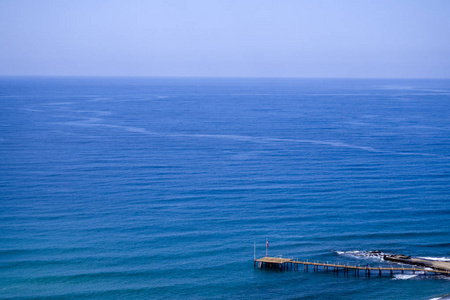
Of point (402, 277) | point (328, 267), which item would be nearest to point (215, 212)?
point (328, 267)

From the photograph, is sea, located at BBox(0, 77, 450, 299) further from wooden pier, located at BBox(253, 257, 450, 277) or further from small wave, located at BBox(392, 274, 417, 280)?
wooden pier, located at BBox(253, 257, 450, 277)

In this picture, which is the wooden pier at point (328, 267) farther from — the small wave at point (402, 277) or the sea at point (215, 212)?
the sea at point (215, 212)

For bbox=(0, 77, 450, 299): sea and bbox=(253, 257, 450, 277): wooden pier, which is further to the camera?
bbox=(253, 257, 450, 277): wooden pier

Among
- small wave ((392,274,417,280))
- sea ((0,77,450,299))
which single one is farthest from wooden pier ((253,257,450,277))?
sea ((0,77,450,299))

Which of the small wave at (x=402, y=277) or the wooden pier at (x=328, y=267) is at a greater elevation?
the wooden pier at (x=328, y=267)

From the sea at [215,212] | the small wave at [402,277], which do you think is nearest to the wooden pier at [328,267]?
the small wave at [402,277]

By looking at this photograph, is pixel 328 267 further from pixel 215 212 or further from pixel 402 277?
pixel 215 212
